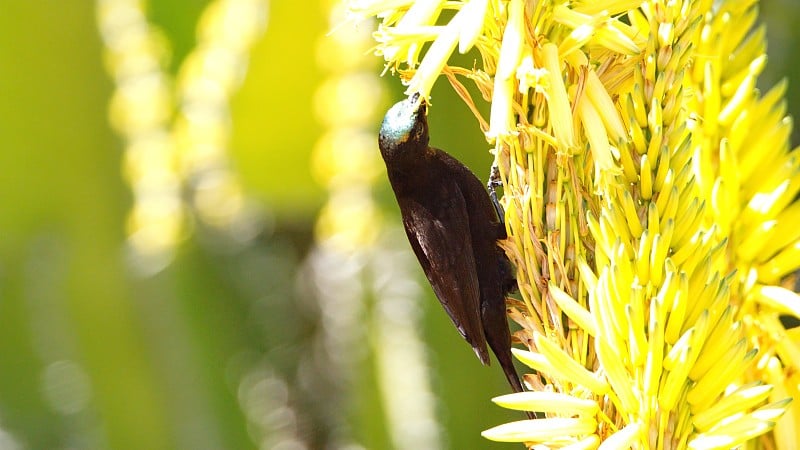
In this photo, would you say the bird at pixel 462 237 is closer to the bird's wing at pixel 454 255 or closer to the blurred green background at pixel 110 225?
the bird's wing at pixel 454 255

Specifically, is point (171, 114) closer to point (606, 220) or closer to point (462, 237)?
point (462, 237)

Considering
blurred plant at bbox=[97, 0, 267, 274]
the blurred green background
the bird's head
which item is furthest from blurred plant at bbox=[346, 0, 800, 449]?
blurred plant at bbox=[97, 0, 267, 274]

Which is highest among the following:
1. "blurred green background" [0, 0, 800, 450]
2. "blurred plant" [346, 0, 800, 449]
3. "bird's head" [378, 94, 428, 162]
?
"blurred green background" [0, 0, 800, 450]

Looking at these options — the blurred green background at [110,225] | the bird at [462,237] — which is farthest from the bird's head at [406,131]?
the blurred green background at [110,225]

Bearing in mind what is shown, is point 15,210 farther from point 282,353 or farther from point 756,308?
point 756,308

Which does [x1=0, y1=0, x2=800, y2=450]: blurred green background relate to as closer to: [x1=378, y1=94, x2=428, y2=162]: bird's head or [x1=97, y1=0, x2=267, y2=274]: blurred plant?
[x1=97, y1=0, x2=267, y2=274]: blurred plant

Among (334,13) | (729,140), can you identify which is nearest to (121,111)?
(334,13)

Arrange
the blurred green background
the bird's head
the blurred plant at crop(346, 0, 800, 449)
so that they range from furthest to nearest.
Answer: the blurred green background, the bird's head, the blurred plant at crop(346, 0, 800, 449)
